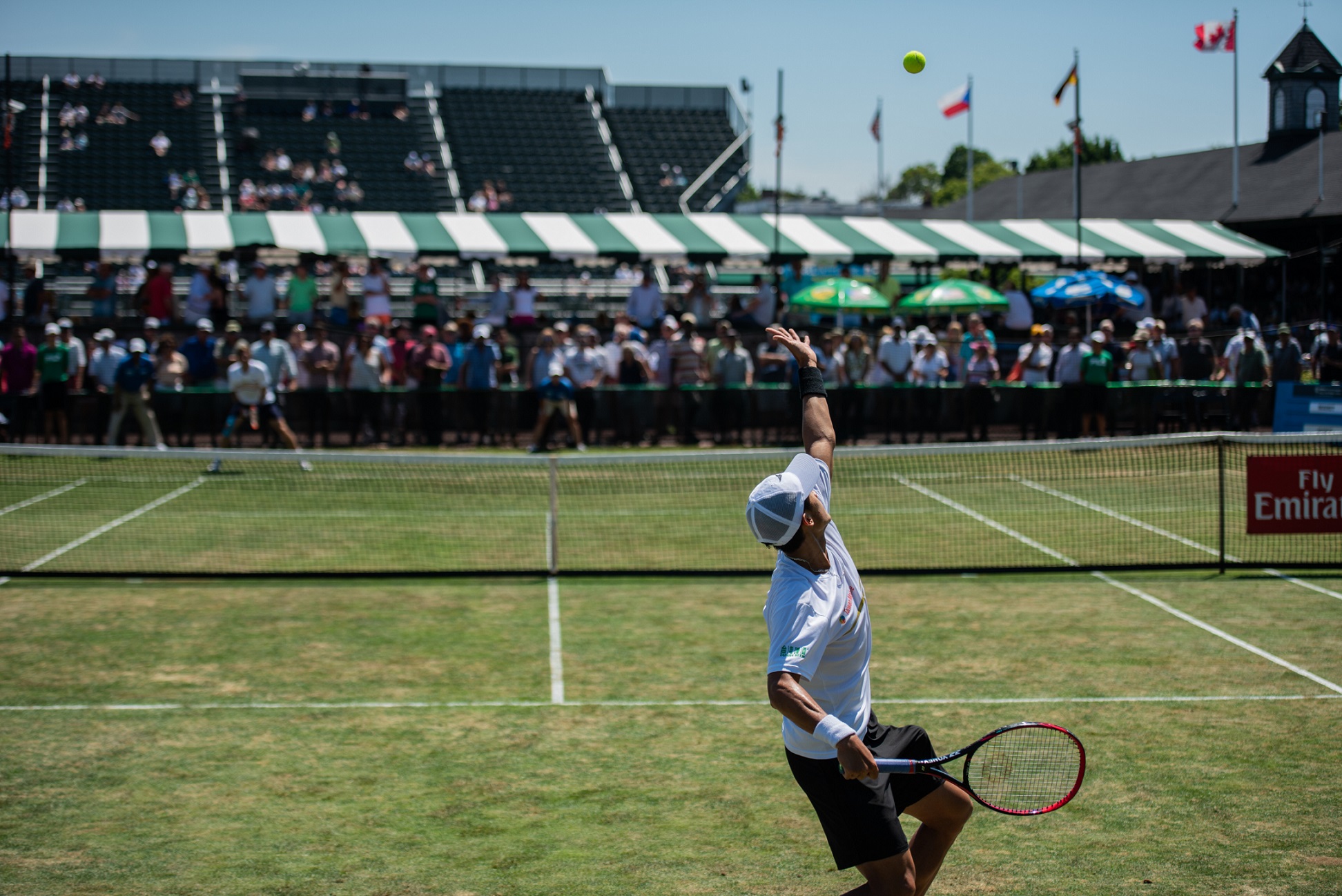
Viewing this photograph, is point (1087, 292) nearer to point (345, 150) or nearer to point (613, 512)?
point (613, 512)

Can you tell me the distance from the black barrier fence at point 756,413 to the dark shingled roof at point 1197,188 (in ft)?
53.6

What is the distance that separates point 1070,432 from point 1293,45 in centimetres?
2514

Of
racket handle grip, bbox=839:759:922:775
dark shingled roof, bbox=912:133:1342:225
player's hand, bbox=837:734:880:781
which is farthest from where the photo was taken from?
dark shingled roof, bbox=912:133:1342:225

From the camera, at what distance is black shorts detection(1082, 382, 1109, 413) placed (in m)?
22.1

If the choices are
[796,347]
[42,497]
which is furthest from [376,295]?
[796,347]

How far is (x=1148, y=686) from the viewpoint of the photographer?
941 cm

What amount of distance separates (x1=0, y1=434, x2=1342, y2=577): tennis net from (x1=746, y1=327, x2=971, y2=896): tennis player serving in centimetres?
726

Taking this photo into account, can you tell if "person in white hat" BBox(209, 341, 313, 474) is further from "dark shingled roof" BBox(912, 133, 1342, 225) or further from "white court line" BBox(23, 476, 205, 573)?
"dark shingled roof" BBox(912, 133, 1342, 225)

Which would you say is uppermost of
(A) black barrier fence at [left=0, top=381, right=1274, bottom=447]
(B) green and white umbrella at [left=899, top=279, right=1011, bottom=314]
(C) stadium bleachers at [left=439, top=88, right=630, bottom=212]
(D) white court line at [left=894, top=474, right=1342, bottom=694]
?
(C) stadium bleachers at [left=439, top=88, right=630, bottom=212]

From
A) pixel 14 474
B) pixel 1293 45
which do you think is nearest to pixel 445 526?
pixel 14 474

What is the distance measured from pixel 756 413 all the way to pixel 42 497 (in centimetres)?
1117

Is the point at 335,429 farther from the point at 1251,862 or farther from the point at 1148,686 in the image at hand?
the point at 1251,862

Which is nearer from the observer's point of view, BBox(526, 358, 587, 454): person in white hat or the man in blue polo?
the man in blue polo

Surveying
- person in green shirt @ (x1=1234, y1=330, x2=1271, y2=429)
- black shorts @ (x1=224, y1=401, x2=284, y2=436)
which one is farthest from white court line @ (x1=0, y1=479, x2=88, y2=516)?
person in green shirt @ (x1=1234, y1=330, x2=1271, y2=429)
